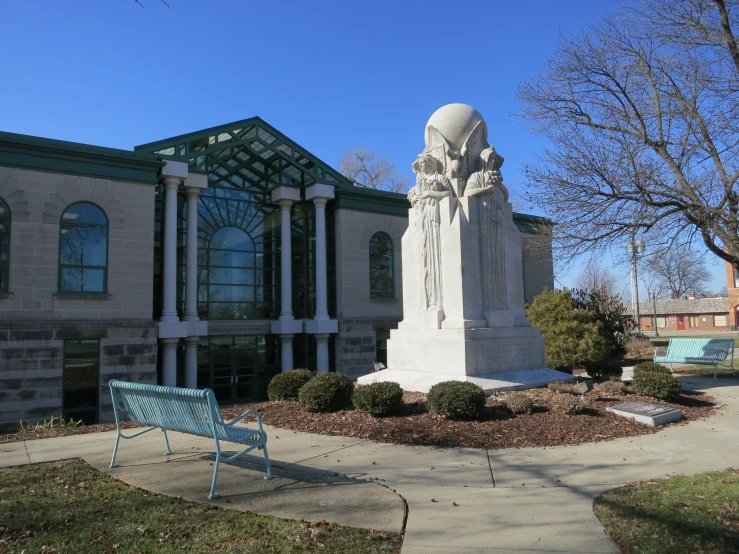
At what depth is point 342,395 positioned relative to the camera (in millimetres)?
9984

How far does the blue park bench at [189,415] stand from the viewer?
5.65 metres

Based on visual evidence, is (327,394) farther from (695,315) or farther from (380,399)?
(695,315)

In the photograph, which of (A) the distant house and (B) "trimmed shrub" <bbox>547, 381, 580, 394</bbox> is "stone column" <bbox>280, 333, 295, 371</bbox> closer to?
(B) "trimmed shrub" <bbox>547, 381, 580, 394</bbox>

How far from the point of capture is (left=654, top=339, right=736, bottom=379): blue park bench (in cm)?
1434

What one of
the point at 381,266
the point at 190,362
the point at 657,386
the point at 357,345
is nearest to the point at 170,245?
the point at 190,362

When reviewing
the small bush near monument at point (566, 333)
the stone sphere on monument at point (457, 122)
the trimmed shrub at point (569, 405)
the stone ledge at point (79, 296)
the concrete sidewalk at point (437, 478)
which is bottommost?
the concrete sidewalk at point (437, 478)

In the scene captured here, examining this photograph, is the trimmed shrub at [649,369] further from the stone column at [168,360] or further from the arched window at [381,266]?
the stone column at [168,360]

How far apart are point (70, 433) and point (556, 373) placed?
10003 millimetres

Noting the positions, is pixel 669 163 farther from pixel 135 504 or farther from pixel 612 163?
pixel 135 504

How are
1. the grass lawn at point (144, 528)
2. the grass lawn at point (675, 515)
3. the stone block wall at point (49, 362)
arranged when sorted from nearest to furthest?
the grass lawn at point (675, 515) → the grass lawn at point (144, 528) → the stone block wall at point (49, 362)

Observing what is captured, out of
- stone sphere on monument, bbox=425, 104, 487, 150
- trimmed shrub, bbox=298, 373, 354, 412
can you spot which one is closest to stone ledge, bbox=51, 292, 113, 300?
trimmed shrub, bbox=298, 373, 354, 412

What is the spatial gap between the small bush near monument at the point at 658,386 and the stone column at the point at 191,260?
15479 millimetres

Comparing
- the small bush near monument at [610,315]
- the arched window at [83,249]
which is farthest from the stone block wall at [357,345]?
the arched window at [83,249]

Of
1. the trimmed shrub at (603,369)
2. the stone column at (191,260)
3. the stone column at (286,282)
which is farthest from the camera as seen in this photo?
the stone column at (286,282)
